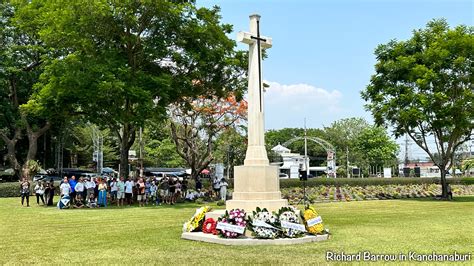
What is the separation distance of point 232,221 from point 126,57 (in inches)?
638

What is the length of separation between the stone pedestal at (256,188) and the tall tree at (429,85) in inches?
732

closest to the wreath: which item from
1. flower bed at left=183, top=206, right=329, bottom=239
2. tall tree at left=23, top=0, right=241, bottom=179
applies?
flower bed at left=183, top=206, right=329, bottom=239

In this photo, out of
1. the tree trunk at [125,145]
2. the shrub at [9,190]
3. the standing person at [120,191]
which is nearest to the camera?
the standing person at [120,191]

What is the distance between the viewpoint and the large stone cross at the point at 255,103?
13.1 m

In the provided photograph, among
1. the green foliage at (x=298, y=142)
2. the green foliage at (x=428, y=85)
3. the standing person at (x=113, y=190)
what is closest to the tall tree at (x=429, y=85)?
the green foliage at (x=428, y=85)

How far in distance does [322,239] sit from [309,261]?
3.02 meters

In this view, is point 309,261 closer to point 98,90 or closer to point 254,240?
point 254,240

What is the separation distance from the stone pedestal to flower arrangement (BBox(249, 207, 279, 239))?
2.55 ft

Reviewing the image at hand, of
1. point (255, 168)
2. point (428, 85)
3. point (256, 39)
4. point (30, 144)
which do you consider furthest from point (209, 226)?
point (30, 144)

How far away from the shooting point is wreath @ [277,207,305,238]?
448 inches

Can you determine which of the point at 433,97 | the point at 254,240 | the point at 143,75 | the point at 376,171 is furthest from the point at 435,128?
the point at 376,171

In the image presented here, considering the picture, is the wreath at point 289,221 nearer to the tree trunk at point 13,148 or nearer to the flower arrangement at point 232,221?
the flower arrangement at point 232,221

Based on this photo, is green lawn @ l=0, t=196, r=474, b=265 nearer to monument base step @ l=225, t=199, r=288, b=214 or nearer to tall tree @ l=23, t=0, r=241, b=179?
monument base step @ l=225, t=199, r=288, b=214

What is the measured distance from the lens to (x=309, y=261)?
8.77 metres
